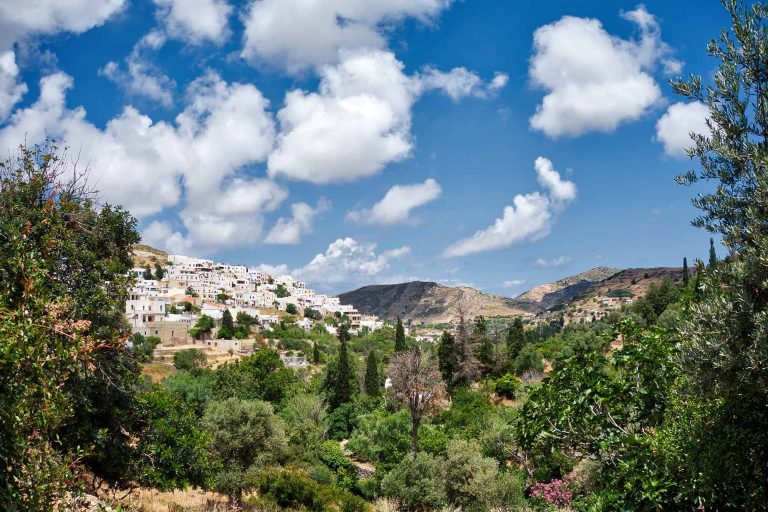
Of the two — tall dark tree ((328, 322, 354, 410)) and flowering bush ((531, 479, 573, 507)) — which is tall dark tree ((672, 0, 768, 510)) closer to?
flowering bush ((531, 479, 573, 507))

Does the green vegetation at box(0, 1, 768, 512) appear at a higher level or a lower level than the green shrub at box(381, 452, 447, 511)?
higher

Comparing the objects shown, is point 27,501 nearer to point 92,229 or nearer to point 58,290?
point 58,290

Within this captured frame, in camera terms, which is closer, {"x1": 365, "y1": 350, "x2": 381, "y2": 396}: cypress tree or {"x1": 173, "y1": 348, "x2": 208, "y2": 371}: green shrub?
{"x1": 365, "y1": 350, "x2": 381, "y2": 396}: cypress tree

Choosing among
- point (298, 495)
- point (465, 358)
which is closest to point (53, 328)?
point (298, 495)

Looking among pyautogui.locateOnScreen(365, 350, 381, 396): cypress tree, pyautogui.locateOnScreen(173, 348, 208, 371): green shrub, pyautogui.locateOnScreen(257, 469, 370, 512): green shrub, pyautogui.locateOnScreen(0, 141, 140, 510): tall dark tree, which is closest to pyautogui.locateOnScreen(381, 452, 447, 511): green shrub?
pyautogui.locateOnScreen(257, 469, 370, 512): green shrub

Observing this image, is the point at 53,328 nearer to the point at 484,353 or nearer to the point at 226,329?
the point at 484,353

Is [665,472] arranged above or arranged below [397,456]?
above

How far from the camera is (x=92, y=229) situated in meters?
10.1

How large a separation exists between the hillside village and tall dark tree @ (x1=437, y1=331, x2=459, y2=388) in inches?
1103

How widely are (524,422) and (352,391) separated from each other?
119 feet

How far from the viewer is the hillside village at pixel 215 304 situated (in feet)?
254

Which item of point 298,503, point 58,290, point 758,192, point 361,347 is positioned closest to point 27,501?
point 58,290

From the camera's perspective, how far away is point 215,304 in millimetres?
106688

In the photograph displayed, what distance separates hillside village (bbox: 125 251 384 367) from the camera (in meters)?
77.4
